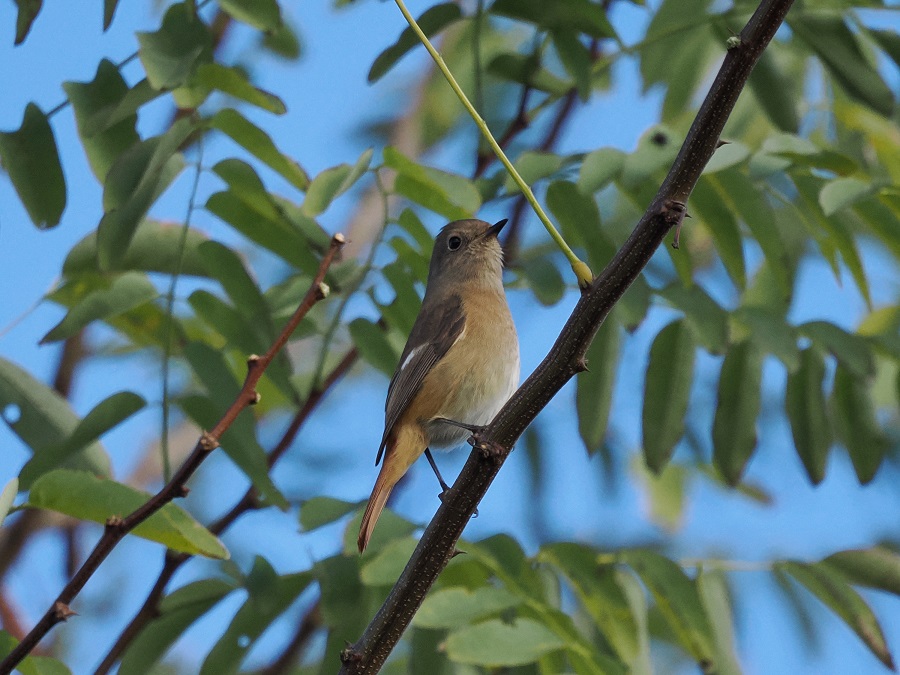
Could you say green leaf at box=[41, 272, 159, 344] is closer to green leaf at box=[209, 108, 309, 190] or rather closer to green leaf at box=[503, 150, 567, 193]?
green leaf at box=[209, 108, 309, 190]

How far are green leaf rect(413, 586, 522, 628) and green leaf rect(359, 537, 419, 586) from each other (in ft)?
0.37

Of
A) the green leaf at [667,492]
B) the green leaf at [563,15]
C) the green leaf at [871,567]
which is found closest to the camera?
the green leaf at [871,567]

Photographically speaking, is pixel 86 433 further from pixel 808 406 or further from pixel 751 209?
pixel 808 406

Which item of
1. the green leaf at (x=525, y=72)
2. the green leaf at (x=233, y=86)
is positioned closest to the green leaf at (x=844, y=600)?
the green leaf at (x=525, y=72)

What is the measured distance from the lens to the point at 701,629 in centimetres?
297

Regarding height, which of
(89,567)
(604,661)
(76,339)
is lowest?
(89,567)

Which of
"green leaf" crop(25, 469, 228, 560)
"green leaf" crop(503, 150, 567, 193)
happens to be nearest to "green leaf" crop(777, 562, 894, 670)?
"green leaf" crop(503, 150, 567, 193)

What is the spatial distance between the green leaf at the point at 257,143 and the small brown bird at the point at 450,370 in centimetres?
63

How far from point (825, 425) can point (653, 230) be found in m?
1.93

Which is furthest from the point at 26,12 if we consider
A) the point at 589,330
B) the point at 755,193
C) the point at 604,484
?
the point at 604,484

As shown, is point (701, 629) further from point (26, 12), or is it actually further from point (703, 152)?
point (26, 12)

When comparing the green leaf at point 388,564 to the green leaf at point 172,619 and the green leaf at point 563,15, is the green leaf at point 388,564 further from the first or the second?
the green leaf at point 563,15

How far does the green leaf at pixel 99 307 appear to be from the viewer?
310cm

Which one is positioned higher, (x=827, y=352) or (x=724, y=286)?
(x=724, y=286)
